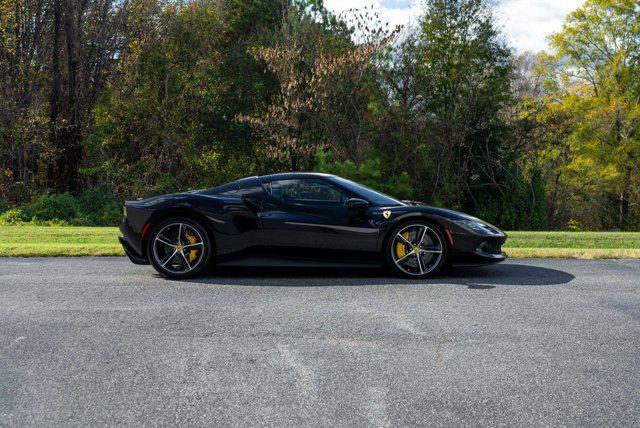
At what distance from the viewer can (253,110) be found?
23.0 metres

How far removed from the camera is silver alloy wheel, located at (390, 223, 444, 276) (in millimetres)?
7219

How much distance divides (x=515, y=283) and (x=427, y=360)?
10.4ft

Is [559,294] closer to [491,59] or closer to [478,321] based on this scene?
[478,321]

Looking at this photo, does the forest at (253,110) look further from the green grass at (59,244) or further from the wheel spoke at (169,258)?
the wheel spoke at (169,258)

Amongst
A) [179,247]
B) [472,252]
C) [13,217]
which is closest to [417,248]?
[472,252]

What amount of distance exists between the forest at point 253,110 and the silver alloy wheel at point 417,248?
10.5 m

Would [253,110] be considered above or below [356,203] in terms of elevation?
above

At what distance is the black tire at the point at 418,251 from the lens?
284 inches

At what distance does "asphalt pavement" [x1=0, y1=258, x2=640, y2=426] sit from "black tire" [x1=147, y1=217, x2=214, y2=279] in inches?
10.0

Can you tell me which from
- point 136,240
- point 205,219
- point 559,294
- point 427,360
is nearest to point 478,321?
point 427,360

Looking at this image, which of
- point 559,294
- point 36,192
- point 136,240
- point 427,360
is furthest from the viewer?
point 36,192

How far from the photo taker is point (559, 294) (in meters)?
6.28

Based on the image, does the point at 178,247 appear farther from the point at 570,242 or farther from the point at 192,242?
the point at 570,242

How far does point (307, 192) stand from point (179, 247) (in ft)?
5.16
